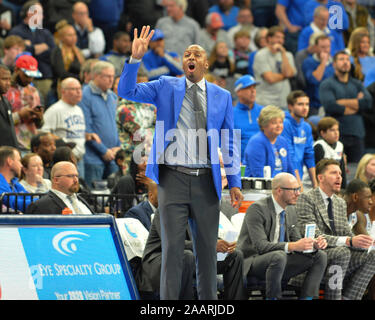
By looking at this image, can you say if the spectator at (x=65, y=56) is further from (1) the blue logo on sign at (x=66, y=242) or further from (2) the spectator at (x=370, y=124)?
(1) the blue logo on sign at (x=66, y=242)

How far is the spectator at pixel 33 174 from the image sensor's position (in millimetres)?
8172

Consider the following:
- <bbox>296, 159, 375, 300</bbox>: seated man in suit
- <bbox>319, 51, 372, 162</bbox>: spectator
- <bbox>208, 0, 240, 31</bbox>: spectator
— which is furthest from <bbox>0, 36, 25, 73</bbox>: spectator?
<bbox>208, 0, 240, 31</bbox>: spectator

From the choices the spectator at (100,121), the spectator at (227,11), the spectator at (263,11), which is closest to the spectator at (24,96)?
the spectator at (100,121)

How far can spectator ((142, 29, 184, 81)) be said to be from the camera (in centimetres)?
1199

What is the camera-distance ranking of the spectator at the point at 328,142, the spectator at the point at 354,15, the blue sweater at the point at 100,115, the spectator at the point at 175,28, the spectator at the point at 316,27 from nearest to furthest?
1. the spectator at the point at 328,142
2. the blue sweater at the point at 100,115
3. the spectator at the point at 175,28
4. the spectator at the point at 316,27
5. the spectator at the point at 354,15

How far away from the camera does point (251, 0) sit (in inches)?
580

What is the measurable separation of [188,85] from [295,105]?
190 inches

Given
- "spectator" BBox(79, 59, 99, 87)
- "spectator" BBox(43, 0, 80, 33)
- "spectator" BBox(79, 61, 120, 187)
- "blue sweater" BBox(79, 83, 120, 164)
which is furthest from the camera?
"spectator" BBox(43, 0, 80, 33)

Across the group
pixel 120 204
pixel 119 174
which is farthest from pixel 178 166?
pixel 119 174

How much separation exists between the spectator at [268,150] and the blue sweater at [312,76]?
427cm

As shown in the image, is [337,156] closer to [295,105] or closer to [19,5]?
[295,105]

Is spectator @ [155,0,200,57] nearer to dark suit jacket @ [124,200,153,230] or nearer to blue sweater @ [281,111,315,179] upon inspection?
blue sweater @ [281,111,315,179]

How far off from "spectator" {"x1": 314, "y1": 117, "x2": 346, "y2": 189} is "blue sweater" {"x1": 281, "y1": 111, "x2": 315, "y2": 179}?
94 mm

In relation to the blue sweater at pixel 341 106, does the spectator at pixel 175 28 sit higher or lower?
higher
